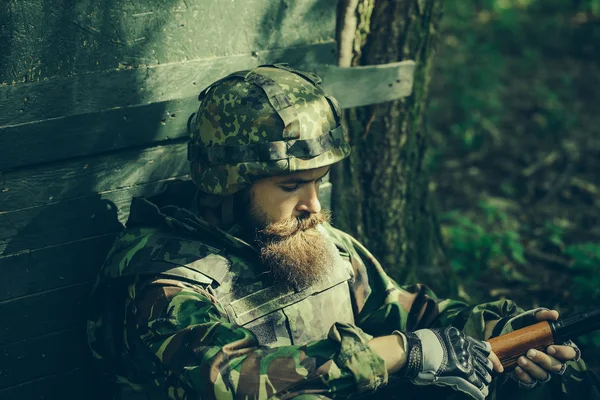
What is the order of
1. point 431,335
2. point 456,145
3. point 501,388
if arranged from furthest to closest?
point 456,145
point 501,388
point 431,335

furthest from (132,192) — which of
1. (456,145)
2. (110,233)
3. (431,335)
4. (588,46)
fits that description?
(588,46)

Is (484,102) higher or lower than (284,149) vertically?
lower

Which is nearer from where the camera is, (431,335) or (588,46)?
(431,335)

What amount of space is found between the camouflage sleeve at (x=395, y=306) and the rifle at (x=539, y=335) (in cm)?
25

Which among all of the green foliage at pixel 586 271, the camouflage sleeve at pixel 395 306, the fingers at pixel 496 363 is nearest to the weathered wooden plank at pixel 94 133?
the camouflage sleeve at pixel 395 306

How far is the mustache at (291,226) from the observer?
351 cm

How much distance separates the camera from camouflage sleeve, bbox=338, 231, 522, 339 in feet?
12.8

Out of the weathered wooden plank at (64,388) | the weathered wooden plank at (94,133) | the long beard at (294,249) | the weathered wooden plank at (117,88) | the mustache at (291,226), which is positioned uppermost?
the weathered wooden plank at (117,88)

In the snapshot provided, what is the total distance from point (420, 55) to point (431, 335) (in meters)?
2.19

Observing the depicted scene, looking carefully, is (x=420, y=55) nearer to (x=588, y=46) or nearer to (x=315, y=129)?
(x=315, y=129)

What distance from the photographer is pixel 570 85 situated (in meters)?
9.62

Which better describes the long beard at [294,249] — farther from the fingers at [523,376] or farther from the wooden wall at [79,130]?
the fingers at [523,376]

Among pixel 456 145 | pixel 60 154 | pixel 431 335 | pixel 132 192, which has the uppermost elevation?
pixel 60 154

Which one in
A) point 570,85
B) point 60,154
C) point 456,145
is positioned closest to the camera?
point 60,154
